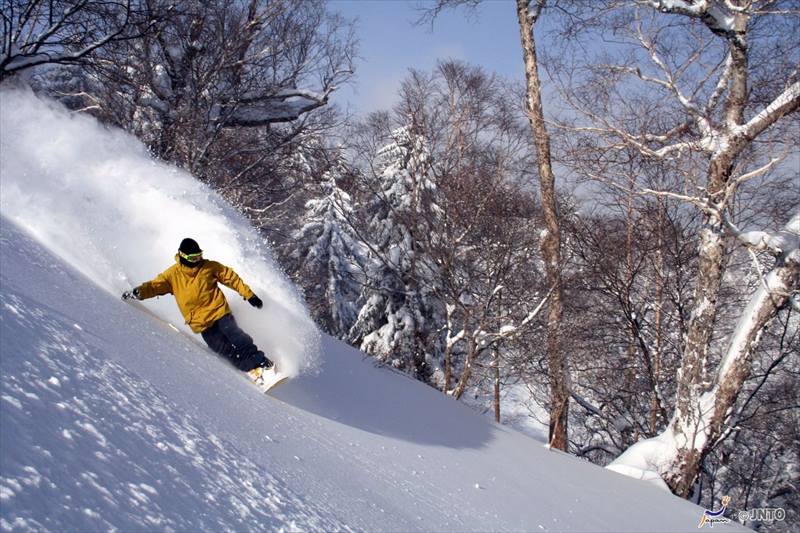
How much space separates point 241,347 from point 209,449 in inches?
97.4

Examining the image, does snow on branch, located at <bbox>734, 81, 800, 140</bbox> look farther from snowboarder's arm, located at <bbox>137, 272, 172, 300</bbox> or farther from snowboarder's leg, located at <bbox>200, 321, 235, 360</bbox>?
snowboarder's arm, located at <bbox>137, 272, 172, 300</bbox>

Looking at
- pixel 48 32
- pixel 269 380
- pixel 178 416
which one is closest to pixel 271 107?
pixel 48 32

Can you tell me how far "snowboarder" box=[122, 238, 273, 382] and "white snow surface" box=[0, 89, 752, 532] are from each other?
0.60 feet

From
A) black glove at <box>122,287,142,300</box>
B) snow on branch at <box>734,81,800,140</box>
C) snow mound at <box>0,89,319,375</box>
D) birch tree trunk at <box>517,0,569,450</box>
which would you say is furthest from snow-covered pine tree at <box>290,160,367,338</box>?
black glove at <box>122,287,142,300</box>

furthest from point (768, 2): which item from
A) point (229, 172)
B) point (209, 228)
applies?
point (229, 172)

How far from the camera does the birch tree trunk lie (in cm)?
911

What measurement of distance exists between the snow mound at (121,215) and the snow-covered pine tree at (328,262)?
1542cm

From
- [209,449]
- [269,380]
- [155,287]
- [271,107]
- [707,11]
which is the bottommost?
[209,449]

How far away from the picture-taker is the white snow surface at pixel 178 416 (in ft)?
6.52

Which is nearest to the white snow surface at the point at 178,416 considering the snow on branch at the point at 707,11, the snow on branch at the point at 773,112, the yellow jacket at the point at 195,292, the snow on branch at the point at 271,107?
the yellow jacket at the point at 195,292

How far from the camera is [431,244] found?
394 inches

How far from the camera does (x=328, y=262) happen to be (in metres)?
22.8

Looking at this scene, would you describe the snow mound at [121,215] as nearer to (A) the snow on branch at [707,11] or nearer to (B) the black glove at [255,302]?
(B) the black glove at [255,302]

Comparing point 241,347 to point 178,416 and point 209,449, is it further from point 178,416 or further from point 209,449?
point 209,449
